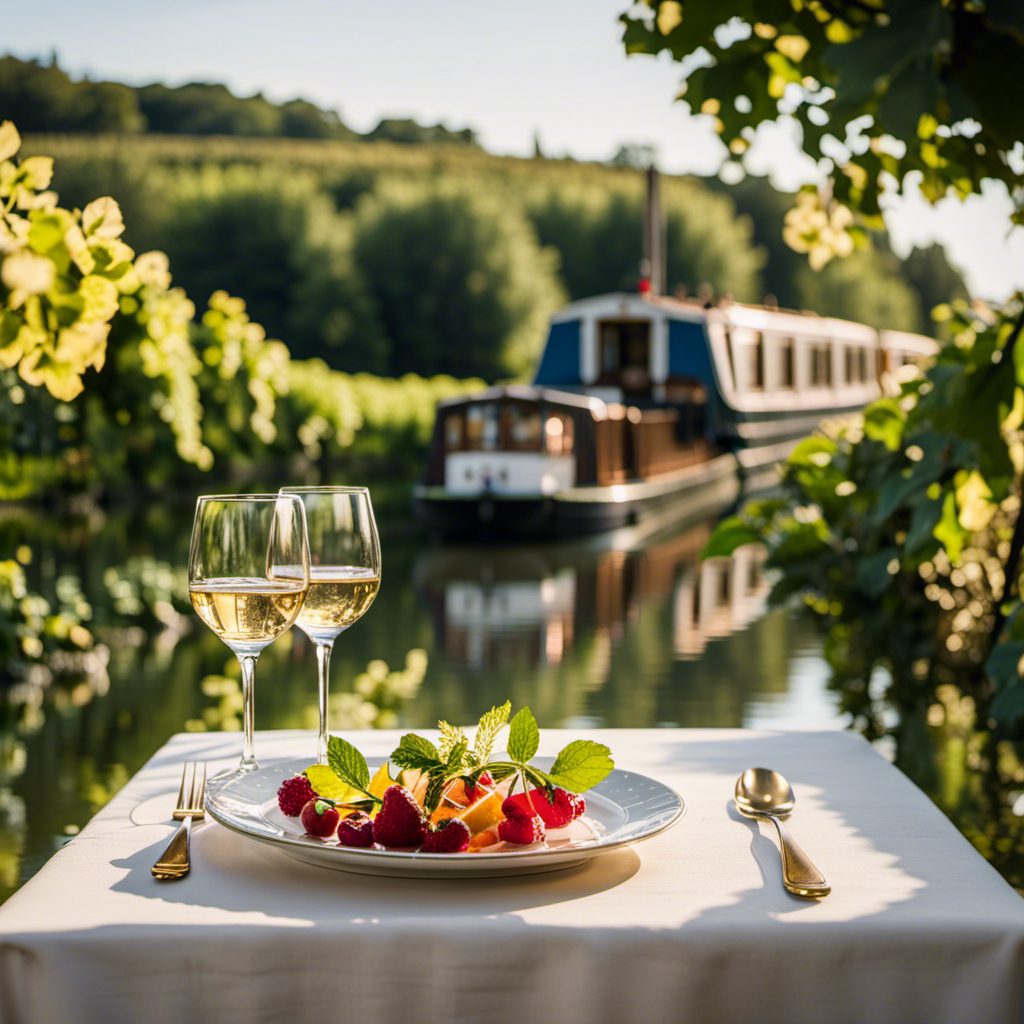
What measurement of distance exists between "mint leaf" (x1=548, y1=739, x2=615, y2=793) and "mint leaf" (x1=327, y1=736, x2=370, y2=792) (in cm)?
12

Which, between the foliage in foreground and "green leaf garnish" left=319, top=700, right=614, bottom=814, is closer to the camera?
"green leaf garnish" left=319, top=700, right=614, bottom=814

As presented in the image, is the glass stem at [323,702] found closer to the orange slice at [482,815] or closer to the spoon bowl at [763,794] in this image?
the orange slice at [482,815]

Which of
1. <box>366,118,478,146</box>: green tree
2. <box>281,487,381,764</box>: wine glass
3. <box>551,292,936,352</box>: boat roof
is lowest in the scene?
<box>281,487,381,764</box>: wine glass

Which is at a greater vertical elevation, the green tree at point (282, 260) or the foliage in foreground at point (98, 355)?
the green tree at point (282, 260)

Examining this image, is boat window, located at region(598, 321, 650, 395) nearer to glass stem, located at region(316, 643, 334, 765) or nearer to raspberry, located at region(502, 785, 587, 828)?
glass stem, located at region(316, 643, 334, 765)

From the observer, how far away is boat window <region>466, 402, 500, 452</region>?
10.5 m

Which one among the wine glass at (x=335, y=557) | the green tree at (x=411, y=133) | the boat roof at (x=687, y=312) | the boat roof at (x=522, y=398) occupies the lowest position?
the boat roof at (x=522, y=398)

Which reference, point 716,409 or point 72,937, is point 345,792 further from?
point 716,409

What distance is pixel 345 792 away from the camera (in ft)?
3.01

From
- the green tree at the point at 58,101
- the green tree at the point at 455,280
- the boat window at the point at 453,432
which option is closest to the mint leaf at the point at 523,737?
the boat window at the point at 453,432

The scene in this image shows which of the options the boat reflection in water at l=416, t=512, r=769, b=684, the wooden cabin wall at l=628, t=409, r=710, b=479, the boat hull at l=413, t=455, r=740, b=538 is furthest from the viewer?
the wooden cabin wall at l=628, t=409, r=710, b=479

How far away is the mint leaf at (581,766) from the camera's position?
2.96 feet

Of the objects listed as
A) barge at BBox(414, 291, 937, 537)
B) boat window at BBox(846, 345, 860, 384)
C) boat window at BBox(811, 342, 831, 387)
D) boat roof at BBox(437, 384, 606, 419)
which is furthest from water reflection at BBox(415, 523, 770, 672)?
boat window at BBox(846, 345, 860, 384)

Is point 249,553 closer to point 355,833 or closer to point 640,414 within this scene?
point 355,833
